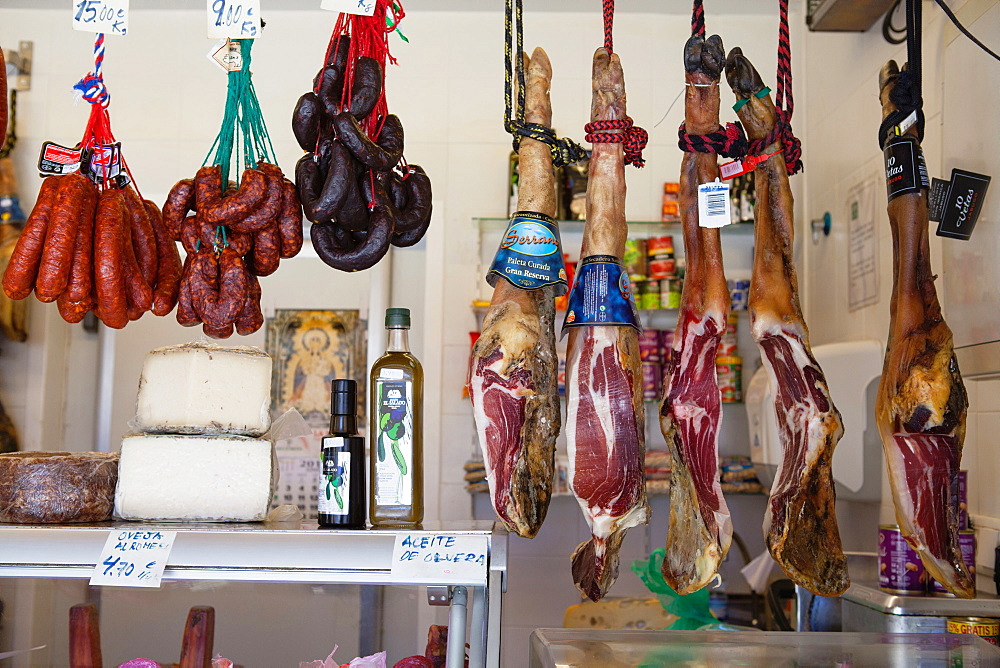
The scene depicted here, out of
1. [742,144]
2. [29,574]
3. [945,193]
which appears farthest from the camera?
[945,193]

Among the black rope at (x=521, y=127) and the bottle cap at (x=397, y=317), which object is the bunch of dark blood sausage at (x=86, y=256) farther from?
the black rope at (x=521, y=127)

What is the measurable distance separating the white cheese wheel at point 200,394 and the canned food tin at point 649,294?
230cm

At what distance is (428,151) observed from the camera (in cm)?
402

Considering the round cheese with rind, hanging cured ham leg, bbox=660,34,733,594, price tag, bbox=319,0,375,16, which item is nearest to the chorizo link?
the round cheese with rind

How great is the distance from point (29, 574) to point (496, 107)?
3009mm

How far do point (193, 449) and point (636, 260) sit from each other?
2448mm

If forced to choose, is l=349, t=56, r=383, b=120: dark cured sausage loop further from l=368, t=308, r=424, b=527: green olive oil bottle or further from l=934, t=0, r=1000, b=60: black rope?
l=934, t=0, r=1000, b=60: black rope

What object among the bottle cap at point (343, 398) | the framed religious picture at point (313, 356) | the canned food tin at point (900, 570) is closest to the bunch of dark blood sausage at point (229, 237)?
the bottle cap at point (343, 398)

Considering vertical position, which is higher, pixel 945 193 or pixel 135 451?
pixel 945 193

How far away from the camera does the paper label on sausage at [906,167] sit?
1.67 meters

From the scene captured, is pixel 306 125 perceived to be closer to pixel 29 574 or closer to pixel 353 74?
pixel 353 74

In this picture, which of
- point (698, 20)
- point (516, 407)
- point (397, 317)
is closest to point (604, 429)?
point (516, 407)

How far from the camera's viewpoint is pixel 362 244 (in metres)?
1.84

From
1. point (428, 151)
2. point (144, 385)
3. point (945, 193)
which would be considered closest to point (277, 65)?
point (428, 151)
